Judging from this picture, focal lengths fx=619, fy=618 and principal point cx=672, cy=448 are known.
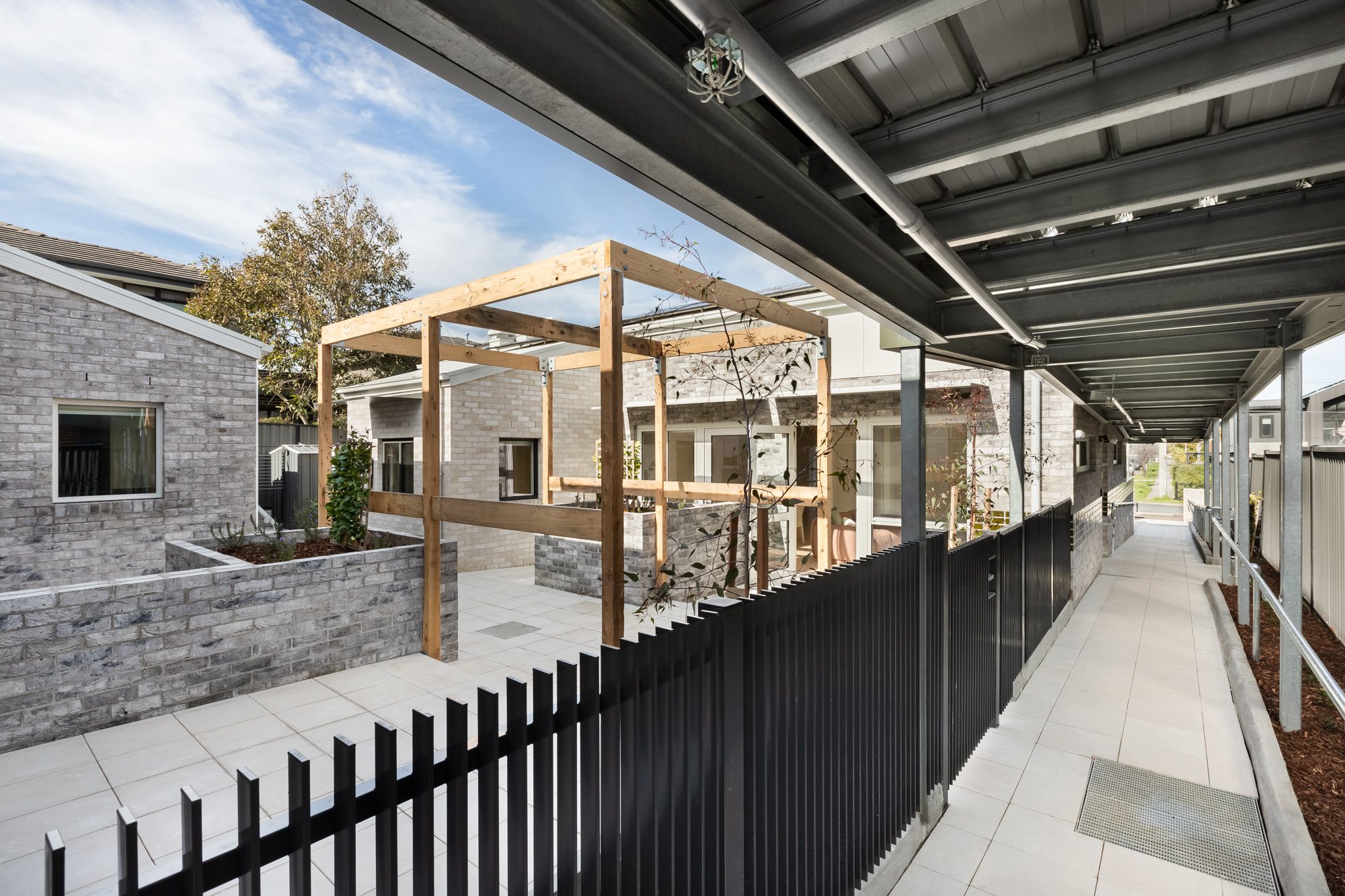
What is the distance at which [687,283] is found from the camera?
5.00 meters

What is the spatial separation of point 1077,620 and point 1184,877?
507 cm

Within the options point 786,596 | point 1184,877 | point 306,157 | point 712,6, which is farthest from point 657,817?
point 306,157

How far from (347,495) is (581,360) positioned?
3527 mm

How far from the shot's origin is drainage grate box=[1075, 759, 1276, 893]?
297 cm

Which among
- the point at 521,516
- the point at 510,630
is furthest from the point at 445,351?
the point at 510,630

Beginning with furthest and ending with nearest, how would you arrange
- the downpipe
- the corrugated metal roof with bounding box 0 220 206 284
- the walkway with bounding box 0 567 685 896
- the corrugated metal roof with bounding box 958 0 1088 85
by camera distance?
the corrugated metal roof with bounding box 0 220 206 284 → the walkway with bounding box 0 567 685 896 → the corrugated metal roof with bounding box 958 0 1088 85 → the downpipe

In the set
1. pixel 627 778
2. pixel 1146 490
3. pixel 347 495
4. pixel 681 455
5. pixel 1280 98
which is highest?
pixel 1280 98

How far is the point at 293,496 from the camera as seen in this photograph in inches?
452

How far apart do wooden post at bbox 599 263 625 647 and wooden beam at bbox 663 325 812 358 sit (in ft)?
5.13

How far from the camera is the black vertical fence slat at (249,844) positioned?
909 millimetres

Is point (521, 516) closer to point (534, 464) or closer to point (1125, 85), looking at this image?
point (1125, 85)

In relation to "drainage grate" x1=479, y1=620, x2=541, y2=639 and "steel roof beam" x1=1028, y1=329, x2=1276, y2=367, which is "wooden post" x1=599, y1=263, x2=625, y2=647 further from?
"steel roof beam" x1=1028, y1=329, x2=1276, y2=367

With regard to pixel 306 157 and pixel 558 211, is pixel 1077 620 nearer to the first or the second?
pixel 306 157

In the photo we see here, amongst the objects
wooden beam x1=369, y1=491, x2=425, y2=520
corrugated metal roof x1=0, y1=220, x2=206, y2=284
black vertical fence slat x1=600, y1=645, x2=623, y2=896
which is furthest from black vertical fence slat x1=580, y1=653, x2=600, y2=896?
corrugated metal roof x1=0, y1=220, x2=206, y2=284
